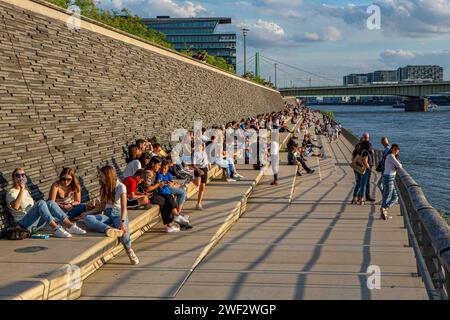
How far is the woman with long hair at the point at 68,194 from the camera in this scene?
8031 mm

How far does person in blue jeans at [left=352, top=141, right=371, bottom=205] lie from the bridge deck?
356 millimetres

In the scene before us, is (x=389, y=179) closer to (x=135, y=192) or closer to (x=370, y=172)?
(x=370, y=172)

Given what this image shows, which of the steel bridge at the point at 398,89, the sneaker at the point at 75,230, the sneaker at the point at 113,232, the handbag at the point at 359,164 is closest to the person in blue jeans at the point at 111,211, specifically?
the sneaker at the point at 113,232

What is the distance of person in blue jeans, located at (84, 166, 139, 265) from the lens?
23.5 ft

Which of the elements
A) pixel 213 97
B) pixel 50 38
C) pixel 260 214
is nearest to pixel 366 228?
pixel 260 214

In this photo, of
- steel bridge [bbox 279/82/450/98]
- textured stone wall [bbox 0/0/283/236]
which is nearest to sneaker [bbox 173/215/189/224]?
textured stone wall [bbox 0/0/283/236]

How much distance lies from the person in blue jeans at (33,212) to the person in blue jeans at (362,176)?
7.01 metres

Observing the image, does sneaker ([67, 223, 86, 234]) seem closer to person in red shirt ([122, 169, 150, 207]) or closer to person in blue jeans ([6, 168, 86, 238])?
person in blue jeans ([6, 168, 86, 238])

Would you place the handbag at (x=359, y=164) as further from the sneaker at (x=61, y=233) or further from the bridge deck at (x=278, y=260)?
the sneaker at (x=61, y=233)

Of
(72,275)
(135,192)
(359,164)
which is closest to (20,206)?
(135,192)

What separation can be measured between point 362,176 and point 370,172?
0.67 ft

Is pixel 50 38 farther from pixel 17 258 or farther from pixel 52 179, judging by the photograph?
pixel 17 258
